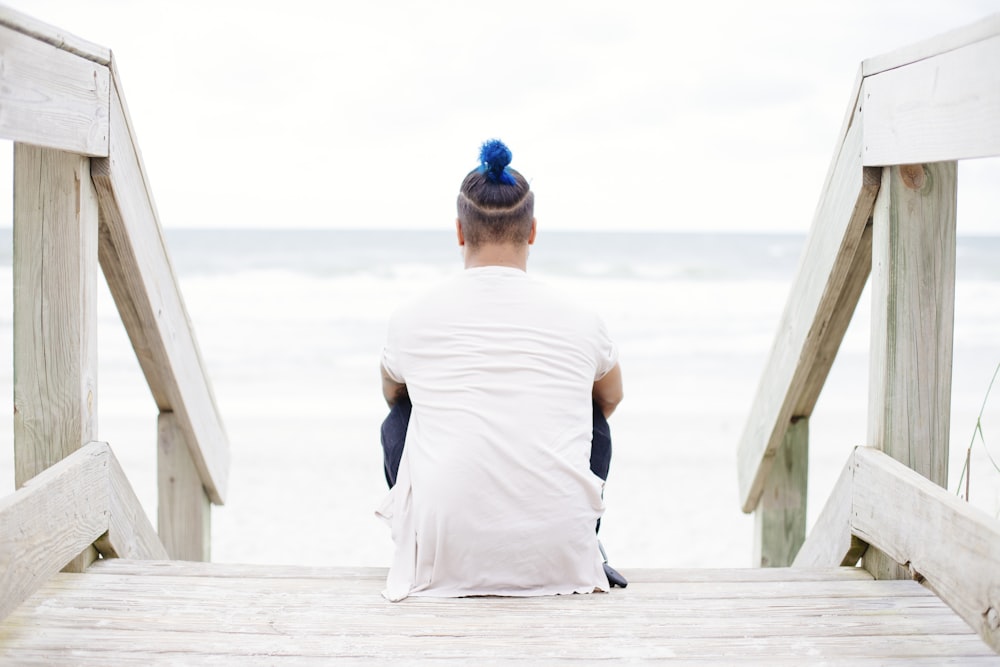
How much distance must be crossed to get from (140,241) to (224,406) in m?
7.21

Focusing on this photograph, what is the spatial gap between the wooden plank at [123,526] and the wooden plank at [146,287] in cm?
35

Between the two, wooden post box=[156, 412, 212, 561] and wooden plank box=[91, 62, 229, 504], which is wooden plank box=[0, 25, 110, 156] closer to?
wooden plank box=[91, 62, 229, 504]

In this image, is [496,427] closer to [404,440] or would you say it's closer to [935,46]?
[404,440]

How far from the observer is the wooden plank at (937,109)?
1519mm

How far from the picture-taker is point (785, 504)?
293cm

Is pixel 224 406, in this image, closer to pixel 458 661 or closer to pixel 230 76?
pixel 458 661

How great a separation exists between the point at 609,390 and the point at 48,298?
4.40 feet

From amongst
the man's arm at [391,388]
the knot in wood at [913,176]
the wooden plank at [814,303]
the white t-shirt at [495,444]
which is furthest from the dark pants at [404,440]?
the knot in wood at [913,176]

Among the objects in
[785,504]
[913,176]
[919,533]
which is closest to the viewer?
[919,533]

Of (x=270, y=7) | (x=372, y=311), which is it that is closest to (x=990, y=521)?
(x=372, y=311)

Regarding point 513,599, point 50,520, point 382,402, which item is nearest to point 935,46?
point 513,599

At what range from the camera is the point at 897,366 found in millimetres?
1974

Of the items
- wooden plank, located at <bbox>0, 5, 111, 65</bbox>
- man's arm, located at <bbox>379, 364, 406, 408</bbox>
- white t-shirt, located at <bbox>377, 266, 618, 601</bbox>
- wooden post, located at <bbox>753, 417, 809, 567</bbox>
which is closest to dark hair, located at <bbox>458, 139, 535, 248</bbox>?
white t-shirt, located at <bbox>377, 266, 618, 601</bbox>

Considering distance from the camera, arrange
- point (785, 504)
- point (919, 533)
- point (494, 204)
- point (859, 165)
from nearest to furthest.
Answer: point (919, 533), point (859, 165), point (494, 204), point (785, 504)
